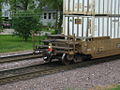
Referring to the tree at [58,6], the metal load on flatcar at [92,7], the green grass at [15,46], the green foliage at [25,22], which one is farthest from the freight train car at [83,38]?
the tree at [58,6]

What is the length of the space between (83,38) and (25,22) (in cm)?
1559

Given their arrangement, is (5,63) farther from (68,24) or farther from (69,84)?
(69,84)

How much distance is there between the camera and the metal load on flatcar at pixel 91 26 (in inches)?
563

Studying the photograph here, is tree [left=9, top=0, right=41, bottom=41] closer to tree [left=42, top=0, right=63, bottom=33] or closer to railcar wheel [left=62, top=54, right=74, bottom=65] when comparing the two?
tree [left=42, top=0, right=63, bottom=33]

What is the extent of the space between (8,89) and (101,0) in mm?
6730

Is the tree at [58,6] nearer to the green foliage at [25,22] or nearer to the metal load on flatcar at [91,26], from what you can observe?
the green foliage at [25,22]

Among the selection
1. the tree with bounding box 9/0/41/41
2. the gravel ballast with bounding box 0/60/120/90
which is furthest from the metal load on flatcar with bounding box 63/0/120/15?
the tree with bounding box 9/0/41/41

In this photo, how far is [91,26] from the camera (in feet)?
46.8

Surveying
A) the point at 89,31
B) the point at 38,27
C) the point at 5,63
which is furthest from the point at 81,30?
the point at 38,27

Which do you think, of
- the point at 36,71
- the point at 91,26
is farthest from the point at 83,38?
the point at 36,71

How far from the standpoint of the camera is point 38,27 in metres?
29.8

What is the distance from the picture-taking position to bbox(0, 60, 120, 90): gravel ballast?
10250 millimetres

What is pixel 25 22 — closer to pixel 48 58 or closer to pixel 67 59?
pixel 48 58

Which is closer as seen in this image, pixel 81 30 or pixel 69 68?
pixel 69 68
